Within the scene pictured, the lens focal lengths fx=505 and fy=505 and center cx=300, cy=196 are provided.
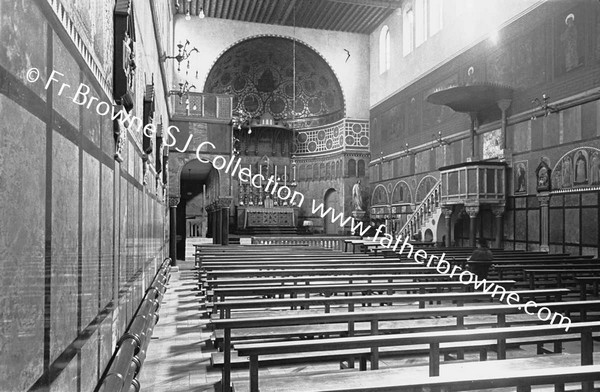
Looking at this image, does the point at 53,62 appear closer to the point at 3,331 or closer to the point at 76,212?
the point at 76,212

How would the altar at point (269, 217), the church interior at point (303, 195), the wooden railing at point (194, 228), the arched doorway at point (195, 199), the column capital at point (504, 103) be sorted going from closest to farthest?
the church interior at point (303, 195)
the column capital at point (504, 103)
the altar at point (269, 217)
the arched doorway at point (195, 199)
the wooden railing at point (194, 228)

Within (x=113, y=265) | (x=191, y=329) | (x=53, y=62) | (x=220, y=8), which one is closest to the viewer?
(x=53, y=62)

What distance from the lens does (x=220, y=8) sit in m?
25.1

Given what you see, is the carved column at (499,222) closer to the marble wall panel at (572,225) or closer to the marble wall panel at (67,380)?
the marble wall panel at (572,225)

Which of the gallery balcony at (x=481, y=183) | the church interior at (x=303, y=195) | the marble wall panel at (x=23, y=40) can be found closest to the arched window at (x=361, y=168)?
the church interior at (x=303, y=195)

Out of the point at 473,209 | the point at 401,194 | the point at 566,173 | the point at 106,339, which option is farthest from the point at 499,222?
the point at 106,339

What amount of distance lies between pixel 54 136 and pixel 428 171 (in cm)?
1936

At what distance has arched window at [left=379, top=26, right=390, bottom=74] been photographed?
25.9 meters

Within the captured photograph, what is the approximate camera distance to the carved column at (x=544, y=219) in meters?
13.7

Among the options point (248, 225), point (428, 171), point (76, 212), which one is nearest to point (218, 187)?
point (248, 225)

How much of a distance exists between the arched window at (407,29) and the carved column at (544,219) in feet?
37.4

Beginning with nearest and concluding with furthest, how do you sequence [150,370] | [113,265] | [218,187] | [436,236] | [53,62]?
[53,62]
[113,265]
[150,370]
[436,236]
[218,187]

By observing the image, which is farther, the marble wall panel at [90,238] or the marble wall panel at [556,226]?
the marble wall panel at [556,226]

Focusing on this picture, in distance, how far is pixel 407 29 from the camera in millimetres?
23344
